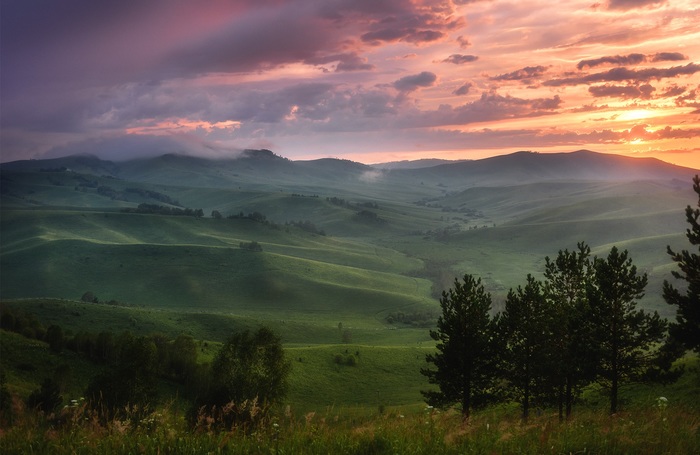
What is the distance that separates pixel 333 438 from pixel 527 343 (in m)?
36.1

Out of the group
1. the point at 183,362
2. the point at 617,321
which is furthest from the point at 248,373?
the point at 617,321

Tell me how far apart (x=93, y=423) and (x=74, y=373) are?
84.0m

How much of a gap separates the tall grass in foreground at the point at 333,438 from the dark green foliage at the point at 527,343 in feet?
101

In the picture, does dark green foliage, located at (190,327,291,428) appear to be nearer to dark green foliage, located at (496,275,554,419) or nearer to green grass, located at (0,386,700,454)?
dark green foliage, located at (496,275,554,419)

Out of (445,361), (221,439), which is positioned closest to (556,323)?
(445,361)

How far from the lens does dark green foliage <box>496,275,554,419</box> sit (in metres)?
41.0

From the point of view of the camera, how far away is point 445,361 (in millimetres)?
43031

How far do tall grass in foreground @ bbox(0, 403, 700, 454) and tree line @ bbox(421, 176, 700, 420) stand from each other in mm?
25868

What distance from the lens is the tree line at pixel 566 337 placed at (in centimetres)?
3506

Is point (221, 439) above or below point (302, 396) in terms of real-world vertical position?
above

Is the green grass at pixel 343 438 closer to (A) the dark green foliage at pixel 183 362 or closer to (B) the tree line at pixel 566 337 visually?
(B) the tree line at pixel 566 337

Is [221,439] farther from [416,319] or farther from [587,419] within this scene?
[416,319]

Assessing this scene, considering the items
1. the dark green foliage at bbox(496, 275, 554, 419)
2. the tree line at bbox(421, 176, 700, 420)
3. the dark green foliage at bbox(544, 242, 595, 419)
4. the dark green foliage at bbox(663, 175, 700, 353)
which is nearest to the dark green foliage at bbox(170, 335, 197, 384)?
the tree line at bbox(421, 176, 700, 420)

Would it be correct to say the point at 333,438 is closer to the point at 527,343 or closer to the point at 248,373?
the point at 527,343
